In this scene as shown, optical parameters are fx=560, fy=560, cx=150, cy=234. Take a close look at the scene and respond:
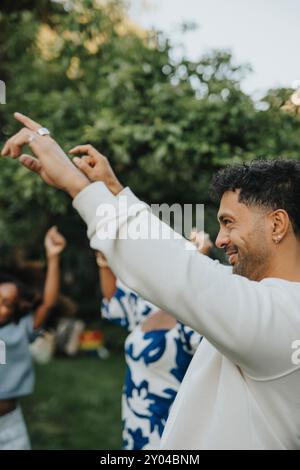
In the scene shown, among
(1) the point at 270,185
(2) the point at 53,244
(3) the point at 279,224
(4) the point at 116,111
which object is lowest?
(2) the point at 53,244

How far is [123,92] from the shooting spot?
3.68 m

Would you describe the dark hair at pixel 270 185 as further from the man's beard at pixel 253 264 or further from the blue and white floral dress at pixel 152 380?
the blue and white floral dress at pixel 152 380

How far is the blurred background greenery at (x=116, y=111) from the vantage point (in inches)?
136

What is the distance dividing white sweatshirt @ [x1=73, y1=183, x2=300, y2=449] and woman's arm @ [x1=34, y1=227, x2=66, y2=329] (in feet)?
7.63

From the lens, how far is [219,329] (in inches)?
47.0

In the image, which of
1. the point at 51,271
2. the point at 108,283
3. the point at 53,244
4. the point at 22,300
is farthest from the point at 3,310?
the point at 108,283

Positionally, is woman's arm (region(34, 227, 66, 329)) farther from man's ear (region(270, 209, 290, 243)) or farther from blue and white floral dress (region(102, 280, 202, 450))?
man's ear (region(270, 209, 290, 243))

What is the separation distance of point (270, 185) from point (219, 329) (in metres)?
0.53

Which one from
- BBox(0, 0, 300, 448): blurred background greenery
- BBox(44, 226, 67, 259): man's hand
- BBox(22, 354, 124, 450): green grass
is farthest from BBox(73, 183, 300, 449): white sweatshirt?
BBox(22, 354, 124, 450): green grass

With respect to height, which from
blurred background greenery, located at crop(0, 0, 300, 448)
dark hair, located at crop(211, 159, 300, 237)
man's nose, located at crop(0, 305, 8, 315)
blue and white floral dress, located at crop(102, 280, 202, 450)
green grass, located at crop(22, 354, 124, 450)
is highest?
blurred background greenery, located at crop(0, 0, 300, 448)

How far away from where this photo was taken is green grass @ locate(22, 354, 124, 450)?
5.40m

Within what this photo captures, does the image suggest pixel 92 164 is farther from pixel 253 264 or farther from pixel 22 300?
pixel 22 300
